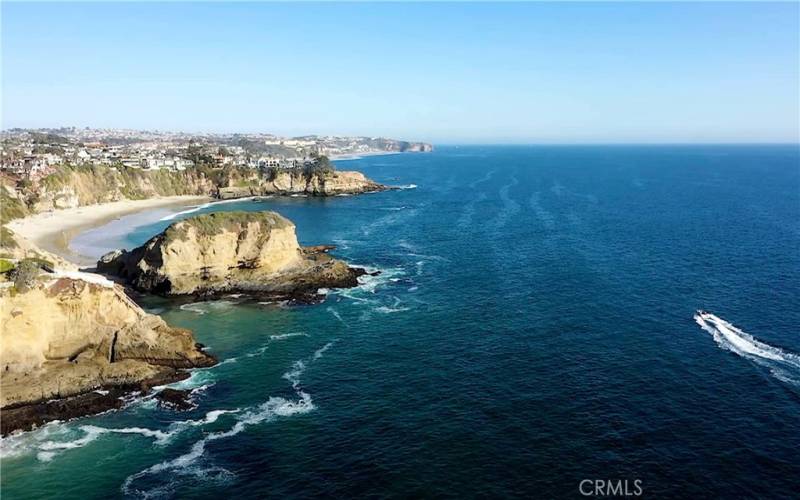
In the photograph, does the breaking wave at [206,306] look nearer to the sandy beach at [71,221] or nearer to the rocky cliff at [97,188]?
the sandy beach at [71,221]

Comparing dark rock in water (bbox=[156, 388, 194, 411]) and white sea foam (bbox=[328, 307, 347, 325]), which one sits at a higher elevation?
→ white sea foam (bbox=[328, 307, 347, 325])

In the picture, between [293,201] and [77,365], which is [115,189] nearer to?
[293,201]

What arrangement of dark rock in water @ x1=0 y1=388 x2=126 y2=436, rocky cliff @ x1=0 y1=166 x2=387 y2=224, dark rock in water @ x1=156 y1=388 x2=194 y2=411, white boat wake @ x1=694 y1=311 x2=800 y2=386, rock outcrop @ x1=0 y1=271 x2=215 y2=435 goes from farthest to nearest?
rocky cliff @ x1=0 y1=166 x2=387 y2=224 → white boat wake @ x1=694 y1=311 x2=800 y2=386 → rock outcrop @ x1=0 y1=271 x2=215 y2=435 → dark rock in water @ x1=156 y1=388 x2=194 y2=411 → dark rock in water @ x1=0 y1=388 x2=126 y2=436

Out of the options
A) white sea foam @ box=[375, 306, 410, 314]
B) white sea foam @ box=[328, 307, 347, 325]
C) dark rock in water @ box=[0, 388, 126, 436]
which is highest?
white sea foam @ box=[375, 306, 410, 314]

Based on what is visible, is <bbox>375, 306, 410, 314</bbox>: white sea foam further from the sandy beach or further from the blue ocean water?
the sandy beach

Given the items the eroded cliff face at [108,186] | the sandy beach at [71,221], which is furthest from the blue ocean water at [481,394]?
the eroded cliff face at [108,186]

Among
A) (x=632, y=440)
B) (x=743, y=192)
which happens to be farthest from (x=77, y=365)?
(x=743, y=192)

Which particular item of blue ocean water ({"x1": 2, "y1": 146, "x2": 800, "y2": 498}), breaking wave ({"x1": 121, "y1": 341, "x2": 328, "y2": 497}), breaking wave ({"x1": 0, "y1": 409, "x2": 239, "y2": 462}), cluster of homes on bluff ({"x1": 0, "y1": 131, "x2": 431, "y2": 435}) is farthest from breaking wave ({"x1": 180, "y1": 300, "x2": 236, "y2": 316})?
breaking wave ({"x1": 0, "y1": 409, "x2": 239, "y2": 462})
